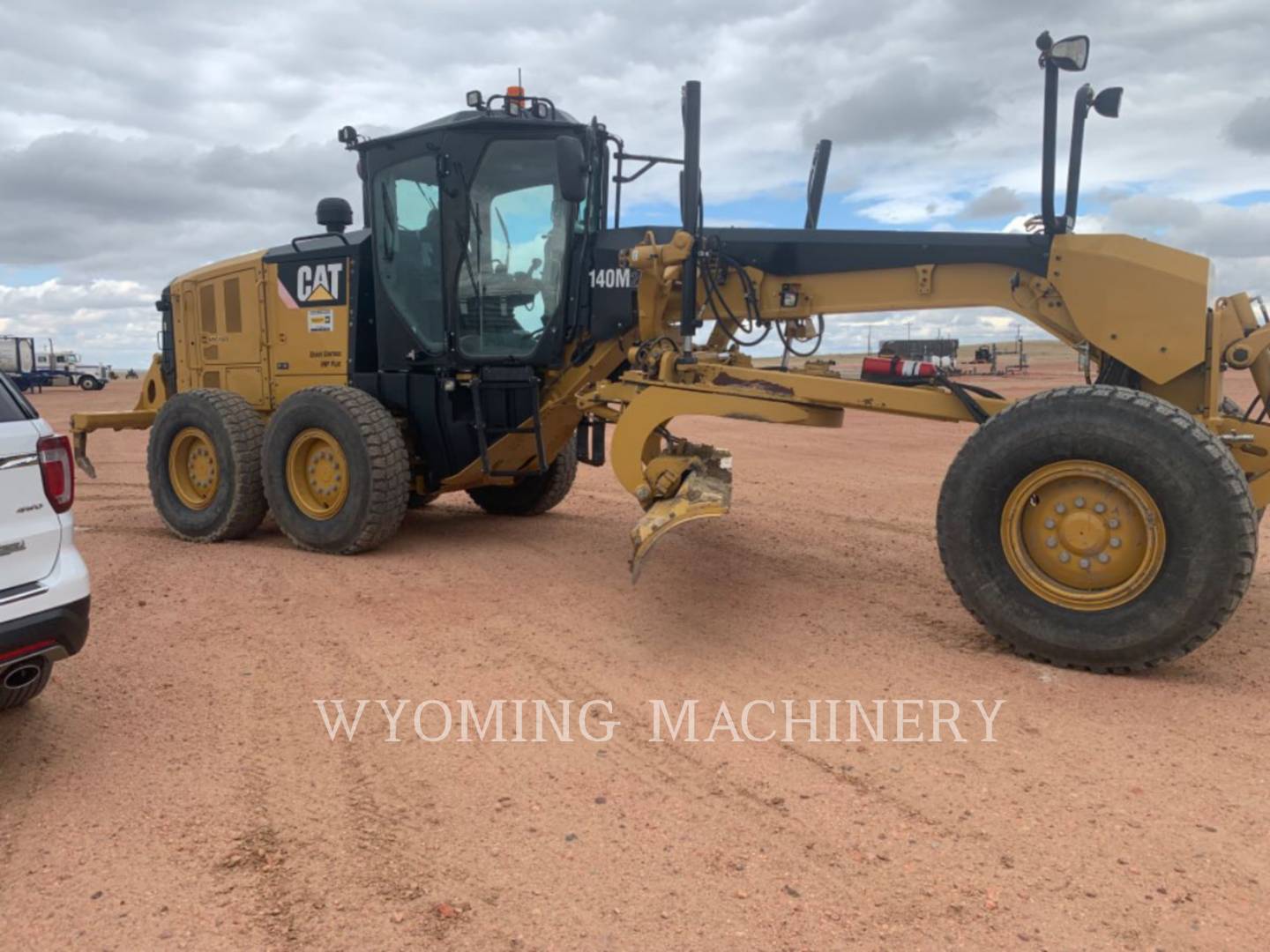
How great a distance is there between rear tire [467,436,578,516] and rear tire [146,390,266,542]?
2.04 metres

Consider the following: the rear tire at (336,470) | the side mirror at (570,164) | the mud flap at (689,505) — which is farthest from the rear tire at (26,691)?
the side mirror at (570,164)

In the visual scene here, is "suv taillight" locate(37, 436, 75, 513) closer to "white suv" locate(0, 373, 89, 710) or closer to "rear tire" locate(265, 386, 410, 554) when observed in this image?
"white suv" locate(0, 373, 89, 710)

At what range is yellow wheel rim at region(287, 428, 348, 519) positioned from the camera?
23.4ft

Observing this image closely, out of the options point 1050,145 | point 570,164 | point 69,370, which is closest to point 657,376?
point 570,164

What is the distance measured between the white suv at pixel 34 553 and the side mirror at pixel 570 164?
3214mm

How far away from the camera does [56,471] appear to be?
11.5 ft

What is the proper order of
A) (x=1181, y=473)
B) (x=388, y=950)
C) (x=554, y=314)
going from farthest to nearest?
(x=554, y=314) → (x=1181, y=473) → (x=388, y=950)

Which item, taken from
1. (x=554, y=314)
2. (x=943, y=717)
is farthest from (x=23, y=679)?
(x=554, y=314)

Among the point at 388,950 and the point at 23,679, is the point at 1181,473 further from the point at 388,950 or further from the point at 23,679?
the point at 23,679

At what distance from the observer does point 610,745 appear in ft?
12.1

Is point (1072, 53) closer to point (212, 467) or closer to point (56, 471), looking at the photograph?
point (56, 471)

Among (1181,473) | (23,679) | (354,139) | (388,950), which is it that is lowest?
(388,950)

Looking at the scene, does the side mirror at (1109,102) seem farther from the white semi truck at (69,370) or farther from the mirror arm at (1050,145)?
the white semi truck at (69,370)

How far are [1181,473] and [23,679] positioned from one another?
4637mm
